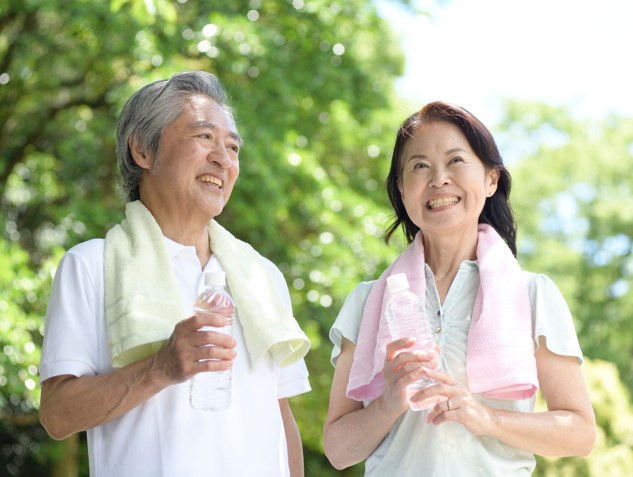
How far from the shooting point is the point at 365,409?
283 centimetres

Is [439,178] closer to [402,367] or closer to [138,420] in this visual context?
[402,367]

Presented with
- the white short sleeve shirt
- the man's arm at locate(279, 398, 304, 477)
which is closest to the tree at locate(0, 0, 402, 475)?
the man's arm at locate(279, 398, 304, 477)

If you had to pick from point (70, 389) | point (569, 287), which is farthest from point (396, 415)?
point (569, 287)

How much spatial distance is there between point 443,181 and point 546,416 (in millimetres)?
691

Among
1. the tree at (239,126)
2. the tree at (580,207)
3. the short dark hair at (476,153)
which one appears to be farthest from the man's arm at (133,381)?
the tree at (580,207)

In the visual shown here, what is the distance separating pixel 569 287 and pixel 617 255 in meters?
3.15

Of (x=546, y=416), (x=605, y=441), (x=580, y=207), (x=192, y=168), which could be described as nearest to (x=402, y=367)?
(x=546, y=416)

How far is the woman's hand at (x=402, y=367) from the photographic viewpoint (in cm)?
254

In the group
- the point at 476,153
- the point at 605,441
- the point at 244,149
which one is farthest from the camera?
the point at 605,441

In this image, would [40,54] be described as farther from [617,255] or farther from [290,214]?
[617,255]

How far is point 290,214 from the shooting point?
10383 mm

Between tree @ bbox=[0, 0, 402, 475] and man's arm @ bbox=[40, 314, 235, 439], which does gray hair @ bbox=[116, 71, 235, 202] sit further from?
tree @ bbox=[0, 0, 402, 475]

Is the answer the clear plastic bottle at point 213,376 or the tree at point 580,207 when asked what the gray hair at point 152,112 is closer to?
the clear plastic bottle at point 213,376

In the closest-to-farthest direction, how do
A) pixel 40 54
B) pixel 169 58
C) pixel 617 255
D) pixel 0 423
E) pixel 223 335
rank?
1. pixel 223 335
2. pixel 169 58
3. pixel 40 54
4. pixel 0 423
5. pixel 617 255
